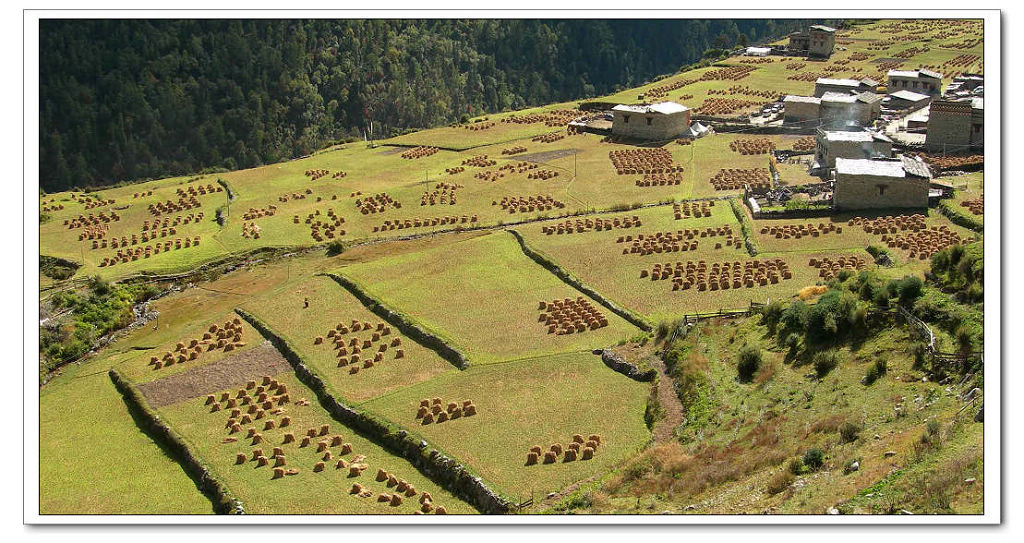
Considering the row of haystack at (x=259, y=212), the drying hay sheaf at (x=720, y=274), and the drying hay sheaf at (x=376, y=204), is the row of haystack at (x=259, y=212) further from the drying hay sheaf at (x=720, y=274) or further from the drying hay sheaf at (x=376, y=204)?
the drying hay sheaf at (x=720, y=274)

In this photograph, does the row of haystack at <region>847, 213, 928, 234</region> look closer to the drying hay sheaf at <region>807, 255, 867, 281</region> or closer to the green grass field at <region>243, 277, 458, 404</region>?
the drying hay sheaf at <region>807, 255, 867, 281</region>

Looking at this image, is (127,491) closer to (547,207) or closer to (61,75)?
(547,207)

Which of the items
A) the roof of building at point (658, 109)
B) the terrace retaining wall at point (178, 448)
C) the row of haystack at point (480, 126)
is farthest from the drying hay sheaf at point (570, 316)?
the row of haystack at point (480, 126)

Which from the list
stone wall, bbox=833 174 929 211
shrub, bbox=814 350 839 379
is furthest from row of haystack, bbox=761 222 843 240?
shrub, bbox=814 350 839 379

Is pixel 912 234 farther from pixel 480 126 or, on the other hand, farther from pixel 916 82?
pixel 480 126
